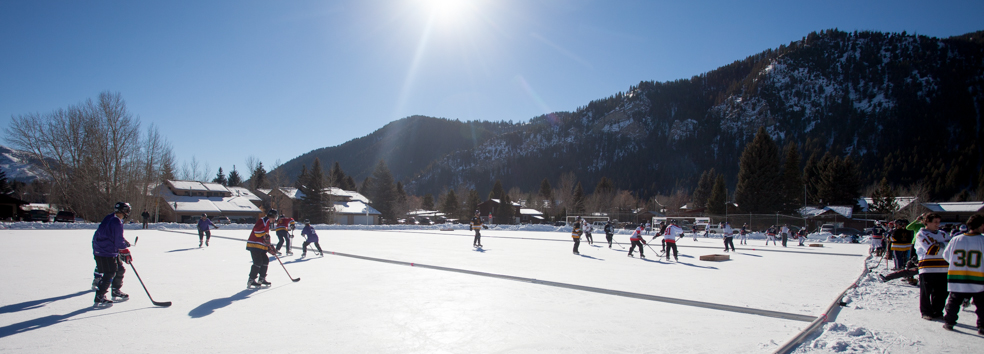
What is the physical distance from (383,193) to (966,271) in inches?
2624

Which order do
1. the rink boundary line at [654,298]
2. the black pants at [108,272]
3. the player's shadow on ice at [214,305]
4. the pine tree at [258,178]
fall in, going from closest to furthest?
the player's shadow on ice at [214,305]
the rink boundary line at [654,298]
the black pants at [108,272]
the pine tree at [258,178]

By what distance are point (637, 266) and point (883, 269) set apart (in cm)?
701

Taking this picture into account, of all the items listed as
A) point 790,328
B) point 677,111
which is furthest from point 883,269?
point 677,111

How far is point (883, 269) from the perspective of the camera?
12.1 meters

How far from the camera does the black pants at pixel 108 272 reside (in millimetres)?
6309

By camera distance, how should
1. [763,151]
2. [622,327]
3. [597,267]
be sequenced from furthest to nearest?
[763,151] → [597,267] → [622,327]

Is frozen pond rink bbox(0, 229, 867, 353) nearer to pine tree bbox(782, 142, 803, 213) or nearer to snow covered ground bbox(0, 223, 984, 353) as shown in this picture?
snow covered ground bbox(0, 223, 984, 353)

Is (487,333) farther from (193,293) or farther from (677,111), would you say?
(677,111)

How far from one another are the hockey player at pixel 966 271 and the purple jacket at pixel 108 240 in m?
11.4

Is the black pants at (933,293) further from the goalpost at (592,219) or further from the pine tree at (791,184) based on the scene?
the pine tree at (791,184)

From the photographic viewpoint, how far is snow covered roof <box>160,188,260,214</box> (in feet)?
169

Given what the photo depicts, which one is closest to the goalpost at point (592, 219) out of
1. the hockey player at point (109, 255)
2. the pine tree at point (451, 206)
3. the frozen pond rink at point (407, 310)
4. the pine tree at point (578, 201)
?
the pine tree at point (578, 201)

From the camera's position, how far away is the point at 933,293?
5910mm

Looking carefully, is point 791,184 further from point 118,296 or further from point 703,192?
point 118,296
